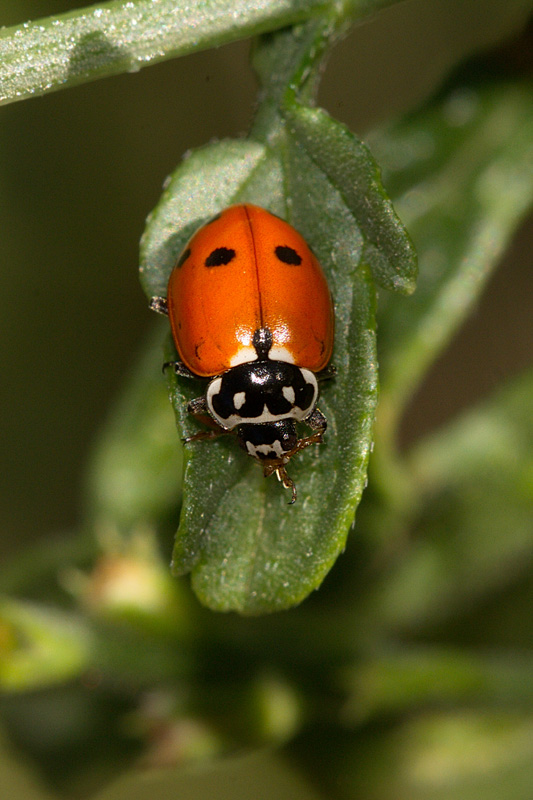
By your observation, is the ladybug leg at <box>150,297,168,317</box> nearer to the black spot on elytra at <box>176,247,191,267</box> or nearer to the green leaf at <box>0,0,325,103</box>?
the black spot on elytra at <box>176,247,191,267</box>

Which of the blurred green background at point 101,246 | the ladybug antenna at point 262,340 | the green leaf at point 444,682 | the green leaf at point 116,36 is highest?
the blurred green background at point 101,246

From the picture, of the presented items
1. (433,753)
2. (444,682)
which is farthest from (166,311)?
(433,753)

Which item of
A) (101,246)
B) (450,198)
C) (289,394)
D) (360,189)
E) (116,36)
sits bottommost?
(360,189)

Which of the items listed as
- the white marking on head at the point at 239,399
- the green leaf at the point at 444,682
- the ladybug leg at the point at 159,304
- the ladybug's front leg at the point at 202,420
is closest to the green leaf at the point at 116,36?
the ladybug leg at the point at 159,304

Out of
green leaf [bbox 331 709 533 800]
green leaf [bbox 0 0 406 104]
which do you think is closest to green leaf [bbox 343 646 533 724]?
green leaf [bbox 331 709 533 800]

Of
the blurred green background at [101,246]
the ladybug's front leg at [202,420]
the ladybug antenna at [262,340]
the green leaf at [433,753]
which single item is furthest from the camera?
the blurred green background at [101,246]

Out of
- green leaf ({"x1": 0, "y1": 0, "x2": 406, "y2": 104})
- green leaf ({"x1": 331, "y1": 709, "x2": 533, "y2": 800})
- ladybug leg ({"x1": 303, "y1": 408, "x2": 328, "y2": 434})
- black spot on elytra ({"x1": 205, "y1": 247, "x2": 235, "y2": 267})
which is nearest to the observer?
green leaf ({"x1": 0, "y1": 0, "x2": 406, "y2": 104})

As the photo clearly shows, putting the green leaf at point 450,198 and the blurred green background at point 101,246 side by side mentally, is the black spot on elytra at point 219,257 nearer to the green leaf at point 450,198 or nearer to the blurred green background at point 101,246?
the green leaf at point 450,198

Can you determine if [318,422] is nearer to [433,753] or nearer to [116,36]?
[116,36]
